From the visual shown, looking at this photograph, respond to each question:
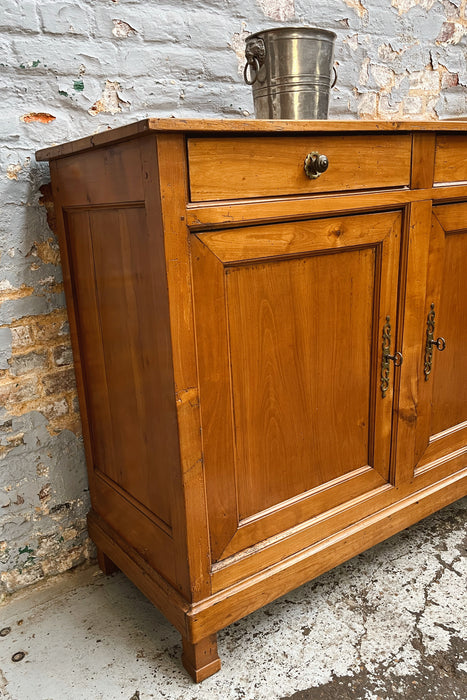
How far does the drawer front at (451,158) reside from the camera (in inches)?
61.4

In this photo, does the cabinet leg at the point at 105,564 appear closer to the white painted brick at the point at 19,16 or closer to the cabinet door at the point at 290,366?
the cabinet door at the point at 290,366

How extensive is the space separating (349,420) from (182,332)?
0.62m

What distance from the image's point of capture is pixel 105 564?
71.2 inches

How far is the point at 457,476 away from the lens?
189 centimetres

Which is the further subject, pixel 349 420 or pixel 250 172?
pixel 349 420

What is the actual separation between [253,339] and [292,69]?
750 millimetres

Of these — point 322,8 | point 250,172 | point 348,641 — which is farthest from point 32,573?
point 322,8

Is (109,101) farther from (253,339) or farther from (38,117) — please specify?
(253,339)

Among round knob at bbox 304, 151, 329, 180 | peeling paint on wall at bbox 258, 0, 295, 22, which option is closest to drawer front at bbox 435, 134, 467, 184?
round knob at bbox 304, 151, 329, 180

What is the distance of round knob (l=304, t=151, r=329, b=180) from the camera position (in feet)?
4.19

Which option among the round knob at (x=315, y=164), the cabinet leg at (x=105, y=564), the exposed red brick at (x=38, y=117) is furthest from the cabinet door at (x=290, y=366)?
the exposed red brick at (x=38, y=117)

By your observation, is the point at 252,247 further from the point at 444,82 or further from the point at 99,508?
the point at 444,82

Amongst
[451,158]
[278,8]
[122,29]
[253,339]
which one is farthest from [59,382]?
[278,8]

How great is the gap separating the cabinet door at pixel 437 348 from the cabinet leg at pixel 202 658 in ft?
2.49
